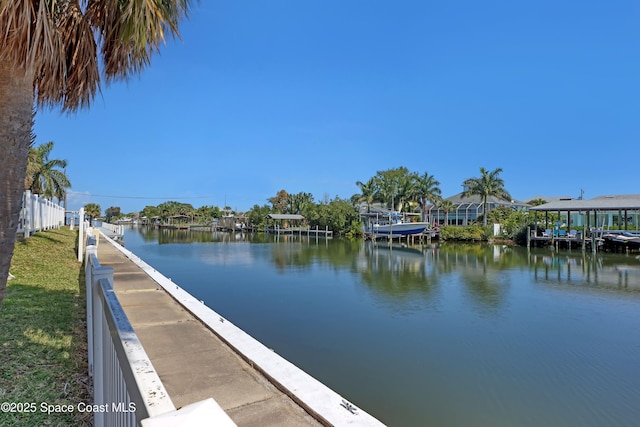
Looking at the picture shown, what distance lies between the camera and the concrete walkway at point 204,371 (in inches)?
135

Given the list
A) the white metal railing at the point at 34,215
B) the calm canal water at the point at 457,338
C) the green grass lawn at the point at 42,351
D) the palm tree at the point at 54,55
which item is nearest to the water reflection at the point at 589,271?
the calm canal water at the point at 457,338

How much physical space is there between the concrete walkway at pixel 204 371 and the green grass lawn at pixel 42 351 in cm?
78

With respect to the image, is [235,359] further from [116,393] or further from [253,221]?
[253,221]

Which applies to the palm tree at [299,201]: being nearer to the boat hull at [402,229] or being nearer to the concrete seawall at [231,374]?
the boat hull at [402,229]

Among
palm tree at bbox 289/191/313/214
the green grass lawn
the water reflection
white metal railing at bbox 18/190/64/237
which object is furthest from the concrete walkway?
palm tree at bbox 289/191/313/214

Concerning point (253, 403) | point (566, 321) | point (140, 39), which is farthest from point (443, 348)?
point (140, 39)

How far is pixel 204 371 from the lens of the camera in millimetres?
4234

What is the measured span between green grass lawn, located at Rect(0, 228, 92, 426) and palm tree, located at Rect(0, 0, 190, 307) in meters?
1.55

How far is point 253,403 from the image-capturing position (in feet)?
11.8

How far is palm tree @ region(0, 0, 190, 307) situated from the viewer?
8.17ft

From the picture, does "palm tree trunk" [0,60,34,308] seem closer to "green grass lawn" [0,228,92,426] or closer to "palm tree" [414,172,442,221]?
"green grass lawn" [0,228,92,426]

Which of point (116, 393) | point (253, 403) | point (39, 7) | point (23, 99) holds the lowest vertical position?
point (253, 403)

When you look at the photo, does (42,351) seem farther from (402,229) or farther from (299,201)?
(299,201)

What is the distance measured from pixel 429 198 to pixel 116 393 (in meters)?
52.9
